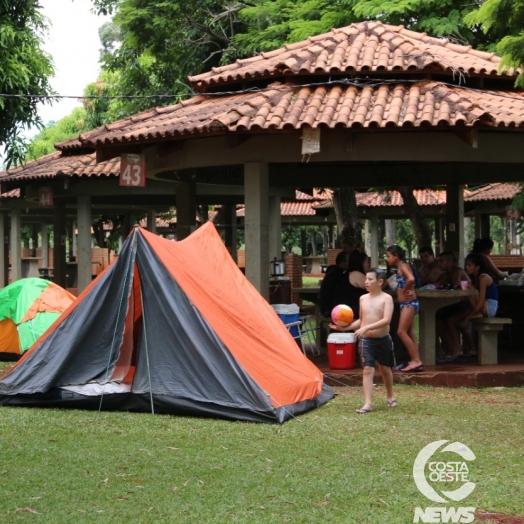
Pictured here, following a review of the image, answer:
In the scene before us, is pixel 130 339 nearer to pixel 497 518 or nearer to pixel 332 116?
pixel 332 116

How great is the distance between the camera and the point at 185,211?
14.7 metres

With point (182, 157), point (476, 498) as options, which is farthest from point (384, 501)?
point (182, 157)

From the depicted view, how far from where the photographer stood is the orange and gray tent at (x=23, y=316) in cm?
1400

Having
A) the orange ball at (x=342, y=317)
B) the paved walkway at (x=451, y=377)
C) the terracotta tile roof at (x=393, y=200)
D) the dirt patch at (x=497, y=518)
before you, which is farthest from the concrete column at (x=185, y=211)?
the terracotta tile roof at (x=393, y=200)

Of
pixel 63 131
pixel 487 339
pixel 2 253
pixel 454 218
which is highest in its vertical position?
pixel 63 131

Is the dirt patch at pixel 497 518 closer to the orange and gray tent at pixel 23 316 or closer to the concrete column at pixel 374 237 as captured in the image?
the orange and gray tent at pixel 23 316

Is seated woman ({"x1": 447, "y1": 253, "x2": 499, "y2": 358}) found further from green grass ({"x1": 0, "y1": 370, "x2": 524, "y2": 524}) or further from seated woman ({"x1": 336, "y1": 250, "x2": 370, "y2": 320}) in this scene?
green grass ({"x1": 0, "y1": 370, "x2": 524, "y2": 524})

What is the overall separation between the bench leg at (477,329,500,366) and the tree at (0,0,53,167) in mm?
7535

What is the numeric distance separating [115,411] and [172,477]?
9.32 feet

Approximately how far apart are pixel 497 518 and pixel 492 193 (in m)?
25.4

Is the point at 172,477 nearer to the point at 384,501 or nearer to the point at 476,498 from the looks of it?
the point at 384,501

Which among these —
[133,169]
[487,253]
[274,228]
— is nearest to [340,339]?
[487,253]

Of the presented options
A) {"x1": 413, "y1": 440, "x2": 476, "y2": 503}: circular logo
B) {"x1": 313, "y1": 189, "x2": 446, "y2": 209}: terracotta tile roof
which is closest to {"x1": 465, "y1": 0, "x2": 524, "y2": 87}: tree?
{"x1": 413, "y1": 440, "x2": 476, "y2": 503}: circular logo

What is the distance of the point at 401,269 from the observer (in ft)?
36.8
